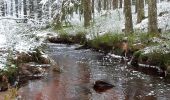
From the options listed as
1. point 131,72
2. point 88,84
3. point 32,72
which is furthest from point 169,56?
point 32,72

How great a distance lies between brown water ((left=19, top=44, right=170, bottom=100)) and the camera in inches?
403

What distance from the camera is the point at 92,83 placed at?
1205cm

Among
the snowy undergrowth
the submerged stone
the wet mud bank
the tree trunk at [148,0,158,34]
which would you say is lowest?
the submerged stone

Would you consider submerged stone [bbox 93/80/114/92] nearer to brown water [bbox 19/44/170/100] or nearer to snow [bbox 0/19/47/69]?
brown water [bbox 19/44/170/100]

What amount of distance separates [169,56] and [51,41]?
51.7 feet

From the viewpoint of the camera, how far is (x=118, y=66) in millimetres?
15547

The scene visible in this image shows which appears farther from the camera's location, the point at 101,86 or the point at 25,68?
the point at 25,68

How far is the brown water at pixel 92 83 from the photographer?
10.2m

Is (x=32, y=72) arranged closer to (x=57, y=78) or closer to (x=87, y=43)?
(x=57, y=78)

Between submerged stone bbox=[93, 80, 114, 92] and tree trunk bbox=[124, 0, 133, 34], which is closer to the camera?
submerged stone bbox=[93, 80, 114, 92]

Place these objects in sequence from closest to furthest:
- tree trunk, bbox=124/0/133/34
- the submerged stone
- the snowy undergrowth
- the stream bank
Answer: the submerged stone < the snowy undergrowth < the stream bank < tree trunk, bbox=124/0/133/34

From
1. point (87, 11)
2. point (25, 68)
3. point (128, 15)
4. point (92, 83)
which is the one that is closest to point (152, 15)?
point (128, 15)

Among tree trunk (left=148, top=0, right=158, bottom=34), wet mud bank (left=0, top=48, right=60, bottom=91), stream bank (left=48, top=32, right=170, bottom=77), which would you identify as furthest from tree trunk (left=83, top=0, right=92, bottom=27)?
wet mud bank (left=0, top=48, right=60, bottom=91)

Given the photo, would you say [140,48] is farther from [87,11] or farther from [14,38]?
[87,11]
